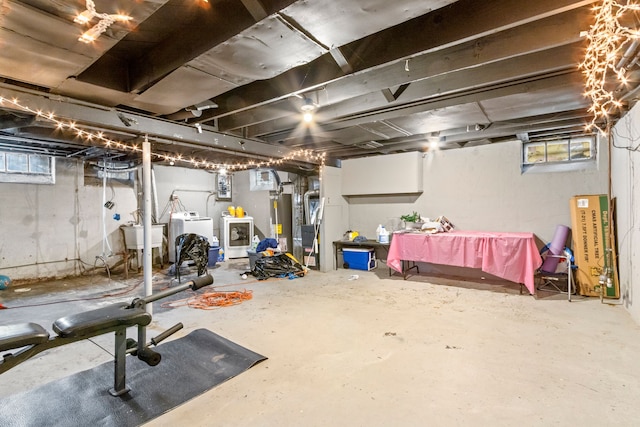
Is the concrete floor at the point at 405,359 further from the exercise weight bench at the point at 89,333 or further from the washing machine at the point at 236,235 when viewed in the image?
the washing machine at the point at 236,235

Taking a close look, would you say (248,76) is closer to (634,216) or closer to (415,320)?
(415,320)

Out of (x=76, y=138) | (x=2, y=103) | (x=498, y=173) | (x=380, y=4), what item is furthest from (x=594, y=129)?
(x=76, y=138)

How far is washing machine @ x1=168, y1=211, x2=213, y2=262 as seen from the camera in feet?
22.1

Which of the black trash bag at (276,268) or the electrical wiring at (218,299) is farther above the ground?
the black trash bag at (276,268)

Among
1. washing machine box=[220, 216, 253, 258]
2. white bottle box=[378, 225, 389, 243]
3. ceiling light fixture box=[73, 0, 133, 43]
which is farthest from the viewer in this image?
washing machine box=[220, 216, 253, 258]

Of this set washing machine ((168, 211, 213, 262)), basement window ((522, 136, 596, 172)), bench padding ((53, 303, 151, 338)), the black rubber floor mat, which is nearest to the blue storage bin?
basement window ((522, 136, 596, 172))

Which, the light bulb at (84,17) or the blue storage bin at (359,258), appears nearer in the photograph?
the light bulb at (84,17)

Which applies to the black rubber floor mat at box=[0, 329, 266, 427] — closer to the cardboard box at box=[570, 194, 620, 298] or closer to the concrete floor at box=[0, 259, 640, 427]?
the concrete floor at box=[0, 259, 640, 427]

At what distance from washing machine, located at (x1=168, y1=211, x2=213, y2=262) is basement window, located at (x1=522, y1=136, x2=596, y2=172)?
6.31m

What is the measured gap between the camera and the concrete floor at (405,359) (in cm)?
188

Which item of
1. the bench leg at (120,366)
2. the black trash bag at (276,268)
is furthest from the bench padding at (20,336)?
the black trash bag at (276,268)

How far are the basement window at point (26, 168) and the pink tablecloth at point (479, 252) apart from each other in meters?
6.31

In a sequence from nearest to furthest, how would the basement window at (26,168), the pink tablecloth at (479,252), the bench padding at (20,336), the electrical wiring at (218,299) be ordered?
1. the bench padding at (20,336)
2. the electrical wiring at (218,299)
3. the pink tablecloth at (479,252)
4. the basement window at (26,168)

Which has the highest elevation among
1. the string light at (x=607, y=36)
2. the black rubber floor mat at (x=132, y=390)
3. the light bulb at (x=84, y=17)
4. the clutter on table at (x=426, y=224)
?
the string light at (x=607, y=36)
